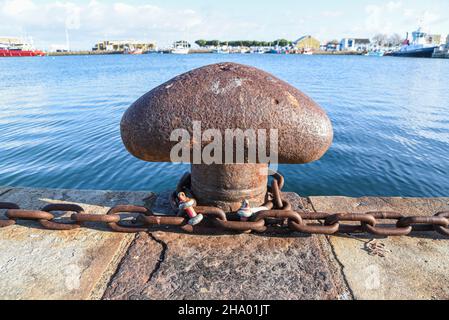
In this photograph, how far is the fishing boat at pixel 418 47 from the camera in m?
77.3

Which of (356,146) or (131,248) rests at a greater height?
(131,248)

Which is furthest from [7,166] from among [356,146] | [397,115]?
[397,115]

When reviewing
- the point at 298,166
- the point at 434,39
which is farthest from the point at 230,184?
the point at 434,39

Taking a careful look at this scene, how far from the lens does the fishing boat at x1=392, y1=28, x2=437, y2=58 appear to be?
253ft

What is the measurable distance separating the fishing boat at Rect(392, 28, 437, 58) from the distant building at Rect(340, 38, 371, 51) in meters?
42.7

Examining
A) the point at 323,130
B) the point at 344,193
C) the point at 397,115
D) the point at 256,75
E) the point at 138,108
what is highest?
the point at 256,75

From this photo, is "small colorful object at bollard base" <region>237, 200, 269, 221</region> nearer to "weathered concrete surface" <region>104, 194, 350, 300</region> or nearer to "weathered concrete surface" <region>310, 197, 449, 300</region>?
"weathered concrete surface" <region>104, 194, 350, 300</region>

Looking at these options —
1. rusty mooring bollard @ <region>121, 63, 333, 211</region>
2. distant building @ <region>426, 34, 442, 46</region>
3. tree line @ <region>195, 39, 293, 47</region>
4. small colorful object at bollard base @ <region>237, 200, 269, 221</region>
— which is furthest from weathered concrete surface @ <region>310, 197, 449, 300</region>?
tree line @ <region>195, 39, 293, 47</region>

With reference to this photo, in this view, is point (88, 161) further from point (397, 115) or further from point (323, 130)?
point (397, 115)

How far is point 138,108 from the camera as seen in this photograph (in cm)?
205

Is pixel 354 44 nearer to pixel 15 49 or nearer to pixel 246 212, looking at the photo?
pixel 15 49

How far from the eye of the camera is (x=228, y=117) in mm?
1925

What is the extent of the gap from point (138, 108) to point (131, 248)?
91 centimetres

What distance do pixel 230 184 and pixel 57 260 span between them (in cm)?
119
